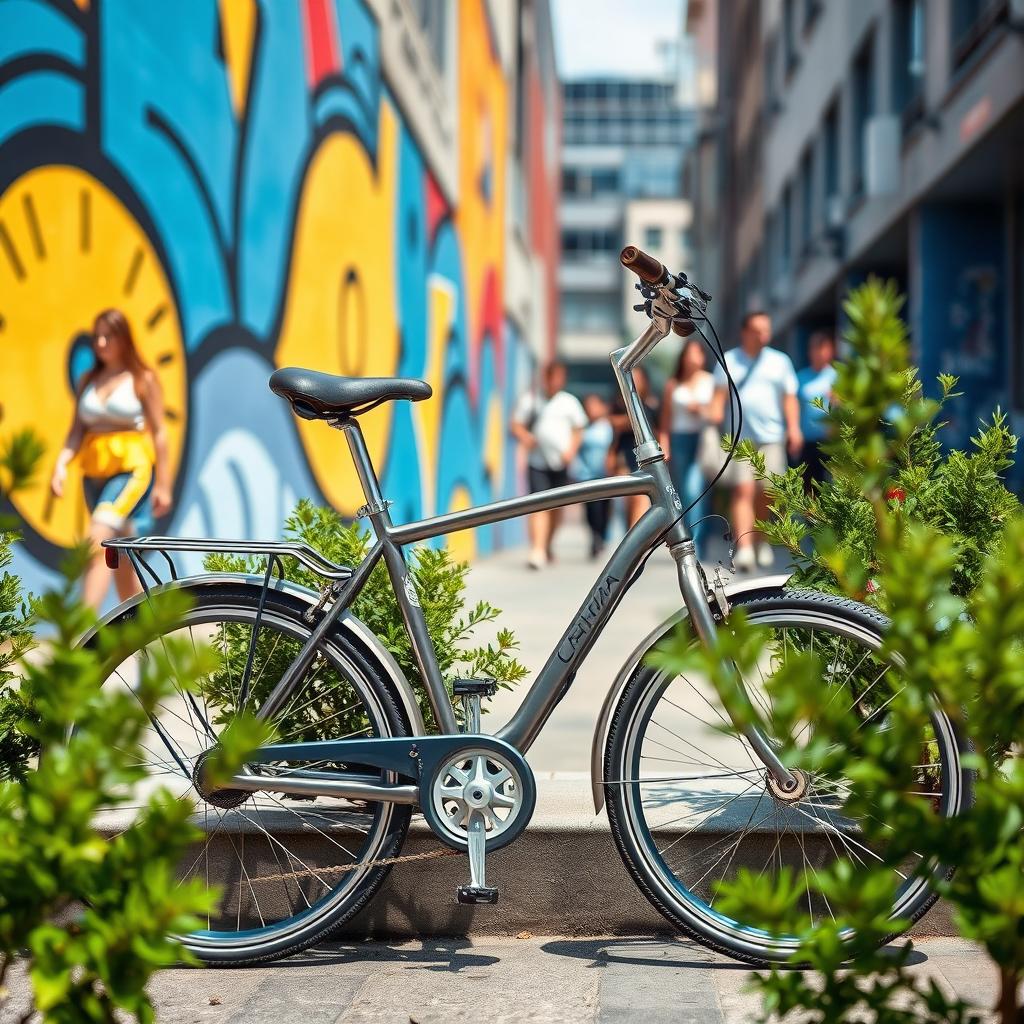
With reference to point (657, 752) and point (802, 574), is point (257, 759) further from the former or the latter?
point (802, 574)

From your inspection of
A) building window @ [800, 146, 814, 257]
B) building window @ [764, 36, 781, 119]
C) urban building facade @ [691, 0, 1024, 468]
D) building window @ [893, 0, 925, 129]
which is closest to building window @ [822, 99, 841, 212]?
urban building facade @ [691, 0, 1024, 468]

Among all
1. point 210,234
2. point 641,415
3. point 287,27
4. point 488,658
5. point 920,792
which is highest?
point 287,27

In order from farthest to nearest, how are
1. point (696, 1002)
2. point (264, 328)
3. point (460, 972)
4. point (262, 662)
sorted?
point (264, 328)
point (262, 662)
point (460, 972)
point (696, 1002)

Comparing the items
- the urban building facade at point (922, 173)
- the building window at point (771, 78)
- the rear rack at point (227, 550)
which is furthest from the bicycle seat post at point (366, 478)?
the building window at point (771, 78)

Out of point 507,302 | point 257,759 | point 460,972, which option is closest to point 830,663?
point 460,972

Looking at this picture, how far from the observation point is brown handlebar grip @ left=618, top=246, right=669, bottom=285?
3.06 meters

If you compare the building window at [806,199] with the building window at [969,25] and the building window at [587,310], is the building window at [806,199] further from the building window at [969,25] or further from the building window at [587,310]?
the building window at [587,310]

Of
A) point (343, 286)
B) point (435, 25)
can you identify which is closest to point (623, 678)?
point (343, 286)

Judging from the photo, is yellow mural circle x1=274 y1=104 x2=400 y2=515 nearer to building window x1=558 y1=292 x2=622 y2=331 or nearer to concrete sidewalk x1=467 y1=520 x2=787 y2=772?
concrete sidewalk x1=467 y1=520 x2=787 y2=772

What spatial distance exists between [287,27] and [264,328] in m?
1.93

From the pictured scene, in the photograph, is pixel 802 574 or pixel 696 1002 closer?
pixel 696 1002

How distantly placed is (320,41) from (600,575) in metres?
7.60

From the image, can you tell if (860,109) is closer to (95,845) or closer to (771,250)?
(771,250)

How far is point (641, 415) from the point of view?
3.22 meters
